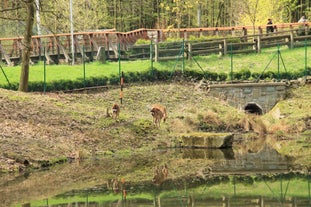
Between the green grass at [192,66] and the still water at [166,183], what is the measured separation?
12.8m

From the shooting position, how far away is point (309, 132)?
3328 centimetres

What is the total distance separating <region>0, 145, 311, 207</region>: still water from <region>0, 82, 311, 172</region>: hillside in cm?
133

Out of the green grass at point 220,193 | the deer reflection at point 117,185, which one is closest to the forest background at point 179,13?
the deer reflection at point 117,185

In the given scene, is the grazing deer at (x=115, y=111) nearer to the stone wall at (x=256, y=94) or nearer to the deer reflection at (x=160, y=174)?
the deer reflection at (x=160, y=174)

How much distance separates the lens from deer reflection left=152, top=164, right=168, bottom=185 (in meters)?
21.2

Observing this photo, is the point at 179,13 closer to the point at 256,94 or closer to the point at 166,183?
the point at 256,94

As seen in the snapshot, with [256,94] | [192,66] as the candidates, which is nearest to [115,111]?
[256,94]

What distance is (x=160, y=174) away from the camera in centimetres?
2270

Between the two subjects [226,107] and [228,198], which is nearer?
[228,198]

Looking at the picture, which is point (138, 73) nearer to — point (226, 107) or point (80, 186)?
point (226, 107)

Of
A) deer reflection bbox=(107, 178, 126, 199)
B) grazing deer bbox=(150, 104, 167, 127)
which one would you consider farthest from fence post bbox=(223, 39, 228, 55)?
deer reflection bbox=(107, 178, 126, 199)

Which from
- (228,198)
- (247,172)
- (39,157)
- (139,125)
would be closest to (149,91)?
(139,125)

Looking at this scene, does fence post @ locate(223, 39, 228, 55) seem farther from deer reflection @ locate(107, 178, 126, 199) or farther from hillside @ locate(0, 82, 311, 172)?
deer reflection @ locate(107, 178, 126, 199)

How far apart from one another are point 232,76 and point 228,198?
2473 cm
